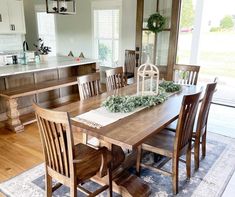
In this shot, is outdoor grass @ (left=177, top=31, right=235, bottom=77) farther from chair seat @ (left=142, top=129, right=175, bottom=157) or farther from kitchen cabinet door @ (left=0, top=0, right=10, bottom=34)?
kitchen cabinet door @ (left=0, top=0, right=10, bottom=34)

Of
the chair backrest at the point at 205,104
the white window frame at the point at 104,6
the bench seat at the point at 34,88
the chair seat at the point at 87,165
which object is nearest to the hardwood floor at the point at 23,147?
the bench seat at the point at 34,88

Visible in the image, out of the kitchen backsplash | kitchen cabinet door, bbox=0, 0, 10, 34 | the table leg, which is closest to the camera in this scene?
the table leg

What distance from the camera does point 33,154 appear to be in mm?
2898

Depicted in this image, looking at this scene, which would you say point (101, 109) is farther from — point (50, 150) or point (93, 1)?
point (93, 1)

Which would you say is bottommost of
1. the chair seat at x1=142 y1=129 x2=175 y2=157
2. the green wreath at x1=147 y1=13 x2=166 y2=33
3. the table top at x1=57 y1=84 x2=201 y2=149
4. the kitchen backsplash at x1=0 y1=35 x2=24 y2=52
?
the chair seat at x1=142 y1=129 x2=175 y2=157

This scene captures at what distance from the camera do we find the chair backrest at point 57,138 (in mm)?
1530

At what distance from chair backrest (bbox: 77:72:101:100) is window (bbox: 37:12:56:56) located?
5.18 m

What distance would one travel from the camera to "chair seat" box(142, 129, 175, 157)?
215 cm

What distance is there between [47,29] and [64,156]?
6776 millimetres

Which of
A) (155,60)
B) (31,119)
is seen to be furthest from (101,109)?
(155,60)

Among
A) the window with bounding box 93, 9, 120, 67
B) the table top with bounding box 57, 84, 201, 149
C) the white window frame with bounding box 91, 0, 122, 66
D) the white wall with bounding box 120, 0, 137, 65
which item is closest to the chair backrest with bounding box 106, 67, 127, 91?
the table top with bounding box 57, 84, 201, 149

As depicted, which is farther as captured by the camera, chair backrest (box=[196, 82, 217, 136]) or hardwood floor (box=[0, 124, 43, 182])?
hardwood floor (box=[0, 124, 43, 182])

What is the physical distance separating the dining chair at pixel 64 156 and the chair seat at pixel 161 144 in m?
0.49

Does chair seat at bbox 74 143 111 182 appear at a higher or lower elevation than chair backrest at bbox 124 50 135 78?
lower
